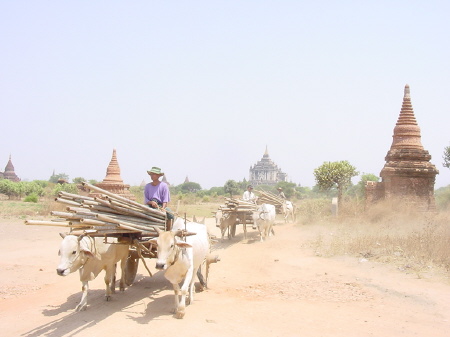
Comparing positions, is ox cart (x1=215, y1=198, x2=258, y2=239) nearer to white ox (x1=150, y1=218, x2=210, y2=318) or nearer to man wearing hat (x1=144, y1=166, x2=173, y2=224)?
man wearing hat (x1=144, y1=166, x2=173, y2=224)

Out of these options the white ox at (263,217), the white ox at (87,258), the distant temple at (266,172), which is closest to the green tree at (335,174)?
the white ox at (263,217)

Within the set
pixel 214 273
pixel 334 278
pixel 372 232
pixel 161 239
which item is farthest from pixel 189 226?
pixel 372 232

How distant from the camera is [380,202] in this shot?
682 inches

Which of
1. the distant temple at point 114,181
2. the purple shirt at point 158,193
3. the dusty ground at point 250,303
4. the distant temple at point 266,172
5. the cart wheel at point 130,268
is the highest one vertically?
the distant temple at point 266,172

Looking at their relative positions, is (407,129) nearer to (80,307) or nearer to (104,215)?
(104,215)

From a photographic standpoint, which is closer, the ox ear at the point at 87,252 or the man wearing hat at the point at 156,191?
the ox ear at the point at 87,252

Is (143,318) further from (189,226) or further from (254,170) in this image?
(254,170)

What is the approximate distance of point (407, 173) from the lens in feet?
56.3

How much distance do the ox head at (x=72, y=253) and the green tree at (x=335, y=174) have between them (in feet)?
63.3

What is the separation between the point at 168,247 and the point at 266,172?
3703 inches

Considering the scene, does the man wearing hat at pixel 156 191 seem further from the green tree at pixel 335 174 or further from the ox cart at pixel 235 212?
the green tree at pixel 335 174

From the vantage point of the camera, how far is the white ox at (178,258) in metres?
5.68

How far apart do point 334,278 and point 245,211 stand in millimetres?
5648

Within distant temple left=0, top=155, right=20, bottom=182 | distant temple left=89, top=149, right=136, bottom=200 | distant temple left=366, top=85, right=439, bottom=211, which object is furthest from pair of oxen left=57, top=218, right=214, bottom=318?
distant temple left=0, top=155, right=20, bottom=182
